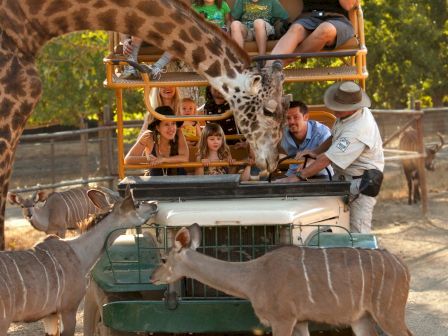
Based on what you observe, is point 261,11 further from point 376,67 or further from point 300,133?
point 376,67

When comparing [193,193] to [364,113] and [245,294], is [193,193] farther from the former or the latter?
[364,113]

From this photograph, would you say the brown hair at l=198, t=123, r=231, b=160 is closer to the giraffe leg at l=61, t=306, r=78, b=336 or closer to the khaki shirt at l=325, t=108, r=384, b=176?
the khaki shirt at l=325, t=108, r=384, b=176

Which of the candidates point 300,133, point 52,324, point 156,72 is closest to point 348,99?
point 300,133

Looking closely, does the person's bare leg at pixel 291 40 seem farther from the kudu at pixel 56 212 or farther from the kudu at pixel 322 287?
the kudu at pixel 56 212

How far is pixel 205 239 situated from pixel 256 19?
8.20ft

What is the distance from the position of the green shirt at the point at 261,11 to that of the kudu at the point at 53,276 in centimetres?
218

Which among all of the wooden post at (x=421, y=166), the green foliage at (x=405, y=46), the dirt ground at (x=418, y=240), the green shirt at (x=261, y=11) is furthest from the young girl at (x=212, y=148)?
the green foliage at (x=405, y=46)

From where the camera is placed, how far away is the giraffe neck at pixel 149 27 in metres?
8.30

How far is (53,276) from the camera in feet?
24.2

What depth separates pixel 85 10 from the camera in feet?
28.2

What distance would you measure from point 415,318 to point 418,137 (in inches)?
317

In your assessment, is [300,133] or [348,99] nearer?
[348,99]

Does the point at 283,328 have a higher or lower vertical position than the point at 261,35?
lower

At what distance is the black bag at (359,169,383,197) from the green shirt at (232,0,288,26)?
1.96 m
